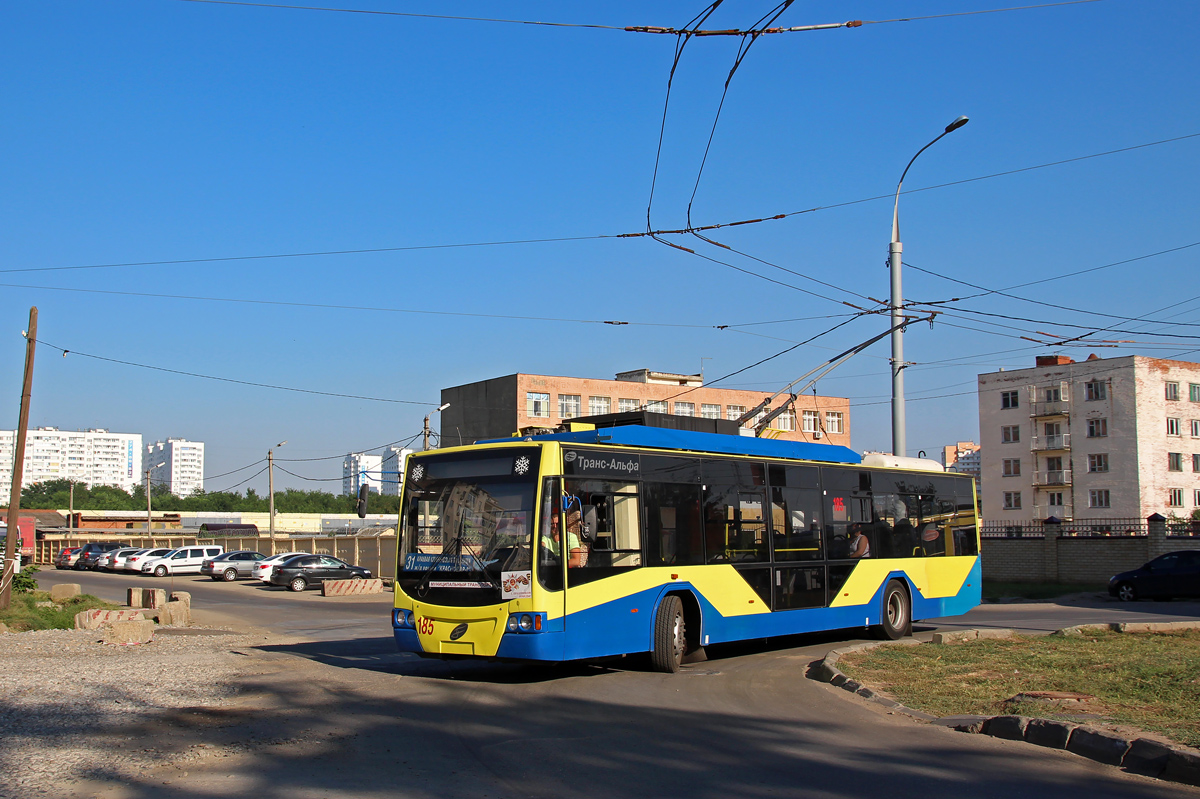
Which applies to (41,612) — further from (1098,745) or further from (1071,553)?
(1071,553)

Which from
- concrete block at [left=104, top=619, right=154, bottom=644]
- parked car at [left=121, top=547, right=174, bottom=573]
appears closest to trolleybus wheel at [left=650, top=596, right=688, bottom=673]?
concrete block at [left=104, top=619, right=154, bottom=644]

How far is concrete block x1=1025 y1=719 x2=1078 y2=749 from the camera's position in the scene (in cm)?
784

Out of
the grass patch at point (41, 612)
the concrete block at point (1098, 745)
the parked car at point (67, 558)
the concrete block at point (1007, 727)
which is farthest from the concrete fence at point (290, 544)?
the concrete block at point (1098, 745)

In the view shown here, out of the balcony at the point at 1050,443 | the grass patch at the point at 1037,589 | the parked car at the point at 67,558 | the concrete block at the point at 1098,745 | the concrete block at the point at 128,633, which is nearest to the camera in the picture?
the concrete block at the point at 1098,745

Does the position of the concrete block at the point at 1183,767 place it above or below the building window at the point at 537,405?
below

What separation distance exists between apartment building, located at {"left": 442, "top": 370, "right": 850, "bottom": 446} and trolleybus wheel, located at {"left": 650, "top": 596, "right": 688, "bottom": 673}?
210 feet

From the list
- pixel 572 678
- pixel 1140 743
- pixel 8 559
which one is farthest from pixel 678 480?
pixel 8 559

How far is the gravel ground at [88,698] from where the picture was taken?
704cm

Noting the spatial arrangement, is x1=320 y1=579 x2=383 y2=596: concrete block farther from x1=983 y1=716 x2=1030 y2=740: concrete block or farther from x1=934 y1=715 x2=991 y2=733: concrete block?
x1=983 y1=716 x2=1030 y2=740: concrete block

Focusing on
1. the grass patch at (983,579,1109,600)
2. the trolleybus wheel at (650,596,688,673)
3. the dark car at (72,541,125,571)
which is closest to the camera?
the trolleybus wheel at (650,596,688,673)

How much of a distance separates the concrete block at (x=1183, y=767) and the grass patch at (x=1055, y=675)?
1.28 ft

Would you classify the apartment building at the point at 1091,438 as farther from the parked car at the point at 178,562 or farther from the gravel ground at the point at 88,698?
the gravel ground at the point at 88,698

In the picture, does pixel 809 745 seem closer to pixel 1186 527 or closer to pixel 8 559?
pixel 8 559

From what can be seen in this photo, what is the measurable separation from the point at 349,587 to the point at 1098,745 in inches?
1289
